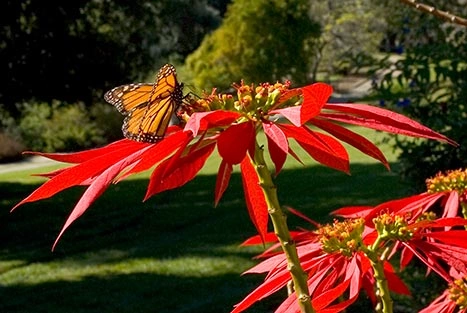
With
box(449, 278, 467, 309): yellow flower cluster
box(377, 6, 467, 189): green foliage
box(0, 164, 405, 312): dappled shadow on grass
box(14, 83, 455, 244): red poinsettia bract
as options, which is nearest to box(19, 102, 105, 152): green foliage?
box(0, 164, 405, 312): dappled shadow on grass

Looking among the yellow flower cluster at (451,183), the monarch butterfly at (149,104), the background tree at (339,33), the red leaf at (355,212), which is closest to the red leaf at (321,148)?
the monarch butterfly at (149,104)

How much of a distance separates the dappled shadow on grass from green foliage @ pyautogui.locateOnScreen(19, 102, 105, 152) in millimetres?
3225

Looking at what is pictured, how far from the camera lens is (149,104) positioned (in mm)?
892

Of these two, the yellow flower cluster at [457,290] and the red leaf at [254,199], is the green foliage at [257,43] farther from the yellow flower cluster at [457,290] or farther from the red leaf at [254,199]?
the red leaf at [254,199]

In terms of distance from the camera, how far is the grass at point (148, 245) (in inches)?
214

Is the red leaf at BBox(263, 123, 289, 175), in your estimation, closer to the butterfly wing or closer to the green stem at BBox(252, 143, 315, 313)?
the green stem at BBox(252, 143, 315, 313)

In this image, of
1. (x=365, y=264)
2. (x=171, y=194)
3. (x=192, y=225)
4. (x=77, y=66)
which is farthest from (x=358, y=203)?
(x=365, y=264)

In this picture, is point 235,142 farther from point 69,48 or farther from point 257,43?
point 257,43

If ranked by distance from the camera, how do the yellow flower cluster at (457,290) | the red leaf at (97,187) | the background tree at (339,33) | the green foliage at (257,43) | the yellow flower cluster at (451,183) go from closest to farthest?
the red leaf at (97,187) < the yellow flower cluster at (457,290) < the yellow flower cluster at (451,183) < the green foliage at (257,43) < the background tree at (339,33)

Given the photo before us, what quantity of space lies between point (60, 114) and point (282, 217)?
14481mm

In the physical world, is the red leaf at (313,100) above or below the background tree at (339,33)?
above

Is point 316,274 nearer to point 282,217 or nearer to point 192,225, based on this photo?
point 282,217

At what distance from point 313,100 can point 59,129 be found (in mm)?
14431

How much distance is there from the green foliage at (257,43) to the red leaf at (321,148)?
1562 cm
